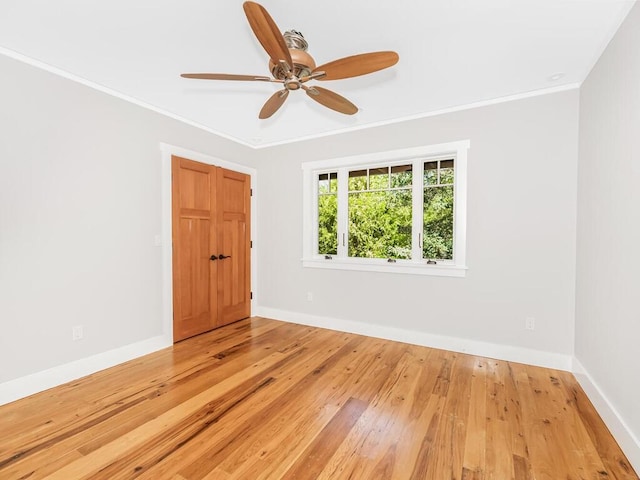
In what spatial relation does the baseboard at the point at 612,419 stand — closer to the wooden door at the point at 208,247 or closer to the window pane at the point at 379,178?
the window pane at the point at 379,178

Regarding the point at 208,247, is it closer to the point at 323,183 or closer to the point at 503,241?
the point at 323,183

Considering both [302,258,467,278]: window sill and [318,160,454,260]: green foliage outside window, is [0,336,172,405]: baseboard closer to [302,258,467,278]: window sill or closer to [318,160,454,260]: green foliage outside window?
[302,258,467,278]: window sill

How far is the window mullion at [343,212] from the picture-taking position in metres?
4.00

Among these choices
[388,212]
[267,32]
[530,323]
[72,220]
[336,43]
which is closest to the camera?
[267,32]

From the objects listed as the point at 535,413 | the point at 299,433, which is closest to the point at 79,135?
the point at 299,433

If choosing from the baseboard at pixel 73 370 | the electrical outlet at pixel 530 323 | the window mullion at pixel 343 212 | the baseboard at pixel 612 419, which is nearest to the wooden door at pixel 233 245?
the baseboard at pixel 73 370

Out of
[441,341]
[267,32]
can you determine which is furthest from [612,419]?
[267,32]

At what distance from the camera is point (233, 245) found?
423 cm

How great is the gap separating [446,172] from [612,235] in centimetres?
165

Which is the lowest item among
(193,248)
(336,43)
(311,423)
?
(311,423)

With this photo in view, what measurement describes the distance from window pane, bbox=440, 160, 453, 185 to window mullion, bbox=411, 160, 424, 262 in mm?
217

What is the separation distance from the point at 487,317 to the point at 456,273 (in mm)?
529

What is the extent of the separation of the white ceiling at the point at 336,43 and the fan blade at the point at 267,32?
41cm

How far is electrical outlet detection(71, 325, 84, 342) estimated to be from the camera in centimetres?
263
